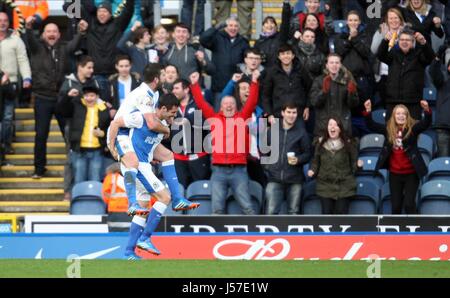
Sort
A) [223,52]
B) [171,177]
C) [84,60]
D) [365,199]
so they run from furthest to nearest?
1. [223,52]
2. [84,60]
3. [365,199]
4. [171,177]

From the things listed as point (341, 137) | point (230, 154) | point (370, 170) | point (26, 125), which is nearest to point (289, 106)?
point (341, 137)

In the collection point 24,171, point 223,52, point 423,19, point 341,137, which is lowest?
point 24,171

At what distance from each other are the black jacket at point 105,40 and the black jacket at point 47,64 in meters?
0.24

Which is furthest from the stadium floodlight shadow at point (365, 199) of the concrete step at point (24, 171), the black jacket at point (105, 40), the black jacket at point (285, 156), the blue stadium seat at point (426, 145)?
the concrete step at point (24, 171)

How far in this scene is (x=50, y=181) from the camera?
20266 millimetres

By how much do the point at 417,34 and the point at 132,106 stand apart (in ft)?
17.9

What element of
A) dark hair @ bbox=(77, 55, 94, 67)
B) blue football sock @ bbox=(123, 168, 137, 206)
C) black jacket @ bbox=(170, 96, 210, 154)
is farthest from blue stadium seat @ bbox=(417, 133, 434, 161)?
blue football sock @ bbox=(123, 168, 137, 206)

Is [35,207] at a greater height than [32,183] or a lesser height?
lesser

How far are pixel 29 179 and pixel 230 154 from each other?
12.6 feet

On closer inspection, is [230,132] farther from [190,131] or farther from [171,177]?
[171,177]

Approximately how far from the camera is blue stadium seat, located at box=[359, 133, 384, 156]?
62.8 feet

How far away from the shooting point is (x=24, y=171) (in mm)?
20578
